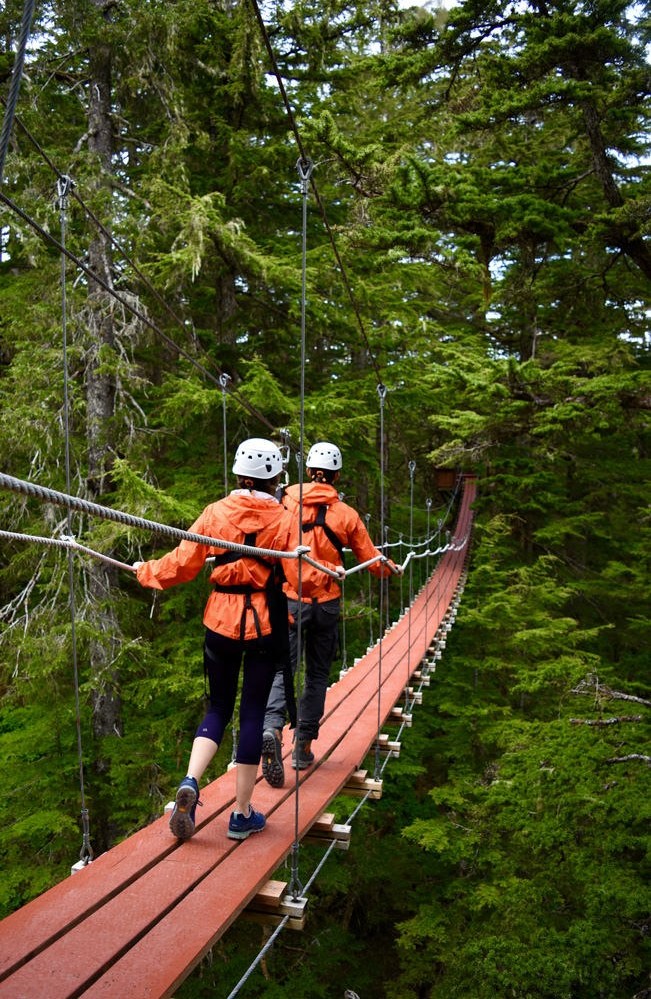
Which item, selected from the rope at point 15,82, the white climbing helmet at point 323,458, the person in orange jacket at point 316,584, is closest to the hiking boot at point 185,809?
the person in orange jacket at point 316,584

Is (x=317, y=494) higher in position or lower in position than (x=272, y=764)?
higher

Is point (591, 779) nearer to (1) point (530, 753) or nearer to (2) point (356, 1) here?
(1) point (530, 753)

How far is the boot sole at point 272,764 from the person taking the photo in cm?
242

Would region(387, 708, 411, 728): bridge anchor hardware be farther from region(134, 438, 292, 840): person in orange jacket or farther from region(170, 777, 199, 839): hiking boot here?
region(170, 777, 199, 839): hiking boot

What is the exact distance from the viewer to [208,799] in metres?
2.32

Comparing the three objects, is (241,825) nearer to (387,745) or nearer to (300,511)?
(300,511)

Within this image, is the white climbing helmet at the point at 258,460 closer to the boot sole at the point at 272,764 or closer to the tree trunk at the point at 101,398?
the boot sole at the point at 272,764

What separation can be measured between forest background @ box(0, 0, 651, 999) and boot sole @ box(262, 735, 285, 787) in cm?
190

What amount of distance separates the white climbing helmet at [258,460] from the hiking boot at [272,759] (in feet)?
3.08

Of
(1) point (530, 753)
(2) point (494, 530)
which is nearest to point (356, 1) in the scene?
(2) point (494, 530)

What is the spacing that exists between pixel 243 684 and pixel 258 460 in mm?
665

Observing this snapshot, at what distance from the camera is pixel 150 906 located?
1661 millimetres

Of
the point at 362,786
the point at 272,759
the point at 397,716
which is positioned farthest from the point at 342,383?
the point at 272,759

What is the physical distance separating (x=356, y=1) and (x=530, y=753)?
6352mm
